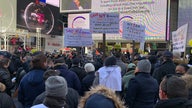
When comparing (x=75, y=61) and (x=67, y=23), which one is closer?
(x=75, y=61)

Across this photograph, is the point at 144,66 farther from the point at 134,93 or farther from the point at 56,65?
the point at 56,65

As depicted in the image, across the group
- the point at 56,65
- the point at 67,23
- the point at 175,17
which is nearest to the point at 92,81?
the point at 56,65

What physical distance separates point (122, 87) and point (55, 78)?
3788 mm

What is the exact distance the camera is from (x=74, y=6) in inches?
1895

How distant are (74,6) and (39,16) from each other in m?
8.18

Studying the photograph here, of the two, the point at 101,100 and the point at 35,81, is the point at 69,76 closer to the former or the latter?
the point at 35,81

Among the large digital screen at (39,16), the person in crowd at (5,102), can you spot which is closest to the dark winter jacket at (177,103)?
the person in crowd at (5,102)

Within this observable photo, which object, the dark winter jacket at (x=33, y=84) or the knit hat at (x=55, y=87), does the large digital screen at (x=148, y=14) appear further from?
the knit hat at (x=55, y=87)

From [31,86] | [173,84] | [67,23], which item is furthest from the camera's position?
[67,23]

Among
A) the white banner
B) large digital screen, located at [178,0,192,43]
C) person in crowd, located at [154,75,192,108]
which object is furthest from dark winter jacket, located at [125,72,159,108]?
the white banner

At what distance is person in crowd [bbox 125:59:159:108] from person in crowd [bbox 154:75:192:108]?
64.8 inches

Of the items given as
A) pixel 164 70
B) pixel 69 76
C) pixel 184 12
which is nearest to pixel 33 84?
pixel 69 76

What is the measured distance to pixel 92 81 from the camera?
6.85m

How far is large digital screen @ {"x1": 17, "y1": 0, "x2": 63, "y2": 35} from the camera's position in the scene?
3812 centimetres
